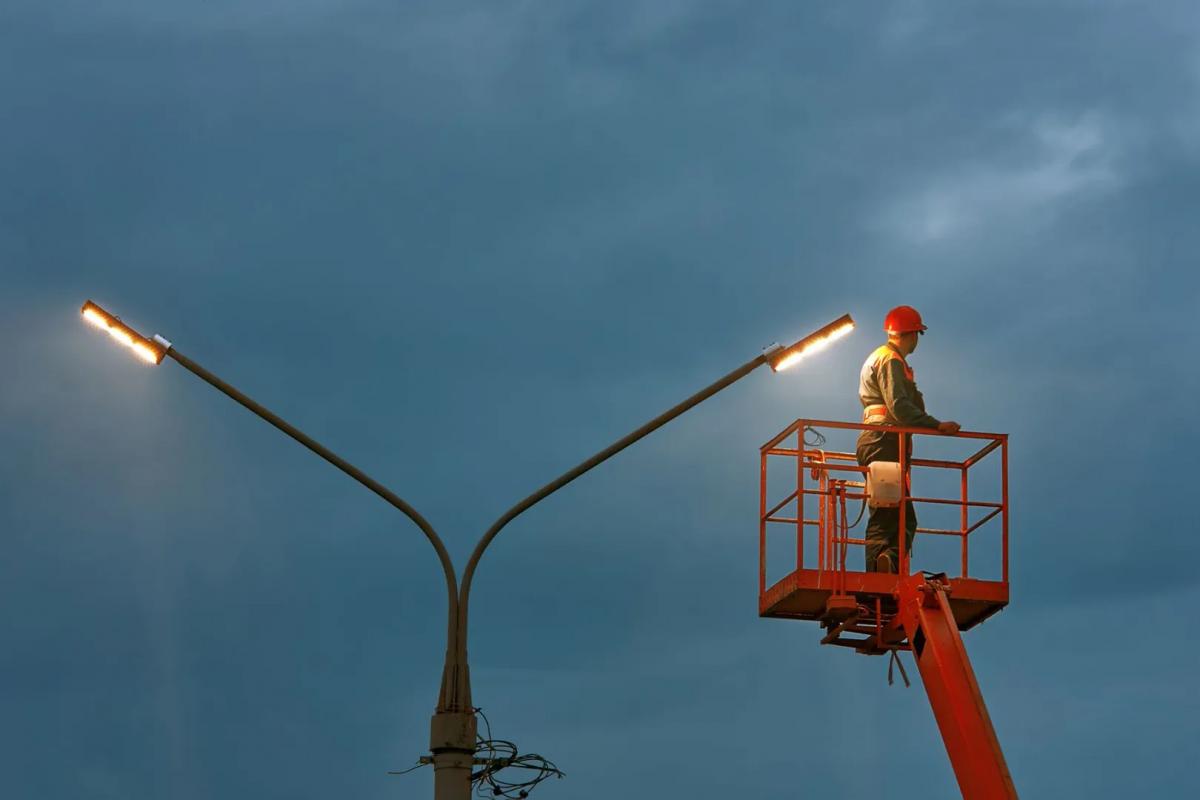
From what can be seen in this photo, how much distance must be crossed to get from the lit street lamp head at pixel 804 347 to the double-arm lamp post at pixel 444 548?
0.28ft

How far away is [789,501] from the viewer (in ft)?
74.3

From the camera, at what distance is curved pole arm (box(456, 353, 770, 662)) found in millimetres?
17312

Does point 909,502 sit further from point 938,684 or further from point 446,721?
point 446,721

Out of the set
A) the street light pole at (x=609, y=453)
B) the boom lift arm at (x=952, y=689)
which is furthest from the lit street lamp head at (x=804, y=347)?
the boom lift arm at (x=952, y=689)

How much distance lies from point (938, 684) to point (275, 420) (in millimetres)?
7316

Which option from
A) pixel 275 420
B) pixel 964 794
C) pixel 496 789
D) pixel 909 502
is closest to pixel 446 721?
pixel 496 789

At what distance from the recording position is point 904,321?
75.6 ft

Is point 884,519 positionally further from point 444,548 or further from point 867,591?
point 444,548

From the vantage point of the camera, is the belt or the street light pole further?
the belt

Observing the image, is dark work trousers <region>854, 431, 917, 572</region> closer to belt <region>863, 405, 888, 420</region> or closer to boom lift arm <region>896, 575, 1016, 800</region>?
belt <region>863, 405, 888, 420</region>

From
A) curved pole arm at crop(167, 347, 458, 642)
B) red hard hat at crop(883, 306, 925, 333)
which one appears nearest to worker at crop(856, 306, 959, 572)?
red hard hat at crop(883, 306, 925, 333)

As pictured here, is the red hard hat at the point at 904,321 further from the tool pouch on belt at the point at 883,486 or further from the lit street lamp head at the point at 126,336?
the lit street lamp head at the point at 126,336

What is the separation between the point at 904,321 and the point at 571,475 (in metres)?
6.57

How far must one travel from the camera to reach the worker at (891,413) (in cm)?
2234
